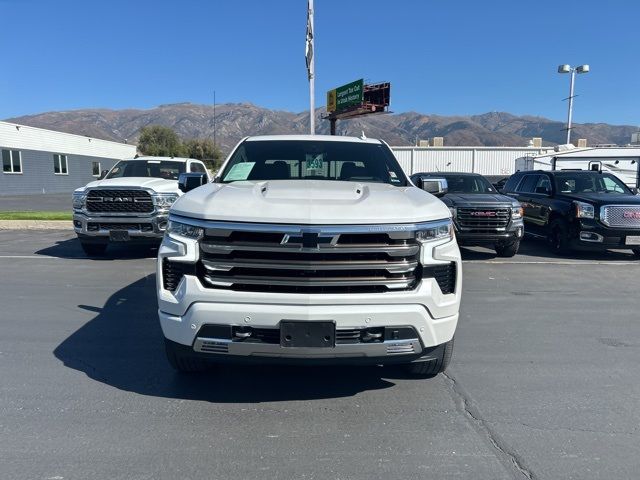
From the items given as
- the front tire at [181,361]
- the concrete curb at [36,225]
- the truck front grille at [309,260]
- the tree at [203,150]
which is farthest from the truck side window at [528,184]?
the tree at [203,150]

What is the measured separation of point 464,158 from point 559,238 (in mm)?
37883

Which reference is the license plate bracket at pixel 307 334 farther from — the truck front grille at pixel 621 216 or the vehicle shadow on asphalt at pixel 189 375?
the truck front grille at pixel 621 216

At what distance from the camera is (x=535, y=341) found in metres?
5.33

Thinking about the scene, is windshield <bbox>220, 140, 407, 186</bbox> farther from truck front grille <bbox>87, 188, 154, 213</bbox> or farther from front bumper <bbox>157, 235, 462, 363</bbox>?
truck front grille <bbox>87, 188, 154, 213</bbox>

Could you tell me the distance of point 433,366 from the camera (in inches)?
158

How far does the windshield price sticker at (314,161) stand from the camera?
529cm

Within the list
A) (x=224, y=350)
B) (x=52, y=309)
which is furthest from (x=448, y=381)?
(x=52, y=309)

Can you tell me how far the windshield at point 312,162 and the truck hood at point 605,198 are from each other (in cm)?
646

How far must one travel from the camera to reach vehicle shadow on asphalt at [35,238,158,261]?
400 inches

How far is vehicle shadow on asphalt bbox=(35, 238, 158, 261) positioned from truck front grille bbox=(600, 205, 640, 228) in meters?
8.85

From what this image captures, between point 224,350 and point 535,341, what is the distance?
3452 mm

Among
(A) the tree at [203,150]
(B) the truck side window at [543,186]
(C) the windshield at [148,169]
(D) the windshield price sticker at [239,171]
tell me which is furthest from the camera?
(A) the tree at [203,150]

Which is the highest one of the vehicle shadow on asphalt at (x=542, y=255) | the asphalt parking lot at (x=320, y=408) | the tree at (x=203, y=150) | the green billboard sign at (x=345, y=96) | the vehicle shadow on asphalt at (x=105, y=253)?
the green billboard sign at (x=345, y=96)

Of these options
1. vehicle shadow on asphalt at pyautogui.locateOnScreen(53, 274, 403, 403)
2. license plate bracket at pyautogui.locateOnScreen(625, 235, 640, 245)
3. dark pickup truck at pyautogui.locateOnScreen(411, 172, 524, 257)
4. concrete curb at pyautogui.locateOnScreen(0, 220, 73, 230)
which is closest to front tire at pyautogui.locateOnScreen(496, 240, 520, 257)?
dark pickup truck at pyautogui.locateOnScreen(411, 172, 524, 257)
